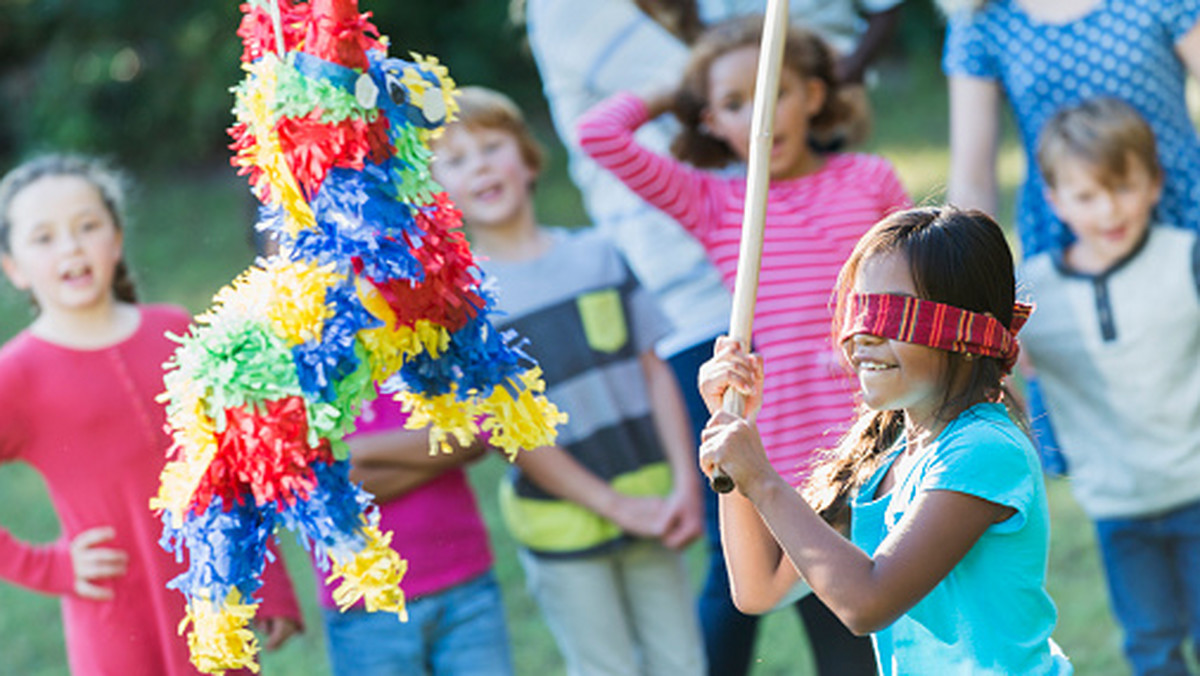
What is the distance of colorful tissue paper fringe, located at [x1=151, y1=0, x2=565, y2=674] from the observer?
78.4 inches

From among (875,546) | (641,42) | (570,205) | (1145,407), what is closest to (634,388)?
(641,42)

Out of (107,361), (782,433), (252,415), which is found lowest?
(782,433)

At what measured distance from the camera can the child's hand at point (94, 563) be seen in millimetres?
2836

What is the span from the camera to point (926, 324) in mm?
1910

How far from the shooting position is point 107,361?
2912 mm

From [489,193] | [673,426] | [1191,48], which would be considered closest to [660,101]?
[489,193]

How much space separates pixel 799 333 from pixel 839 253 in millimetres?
163

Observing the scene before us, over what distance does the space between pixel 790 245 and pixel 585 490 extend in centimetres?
62

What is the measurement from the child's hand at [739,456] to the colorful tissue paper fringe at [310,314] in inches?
16.1

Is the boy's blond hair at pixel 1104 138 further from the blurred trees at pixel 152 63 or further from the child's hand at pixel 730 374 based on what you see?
the blurred trees at pixel 152 63

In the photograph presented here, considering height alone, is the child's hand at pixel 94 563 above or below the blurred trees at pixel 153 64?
below

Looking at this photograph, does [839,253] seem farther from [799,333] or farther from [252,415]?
[252,415]

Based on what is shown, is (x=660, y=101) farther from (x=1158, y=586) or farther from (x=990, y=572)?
(x=990, y=572)

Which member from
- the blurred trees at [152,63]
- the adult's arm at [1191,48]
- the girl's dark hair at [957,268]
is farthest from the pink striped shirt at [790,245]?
the blurred trees at [152,63]
